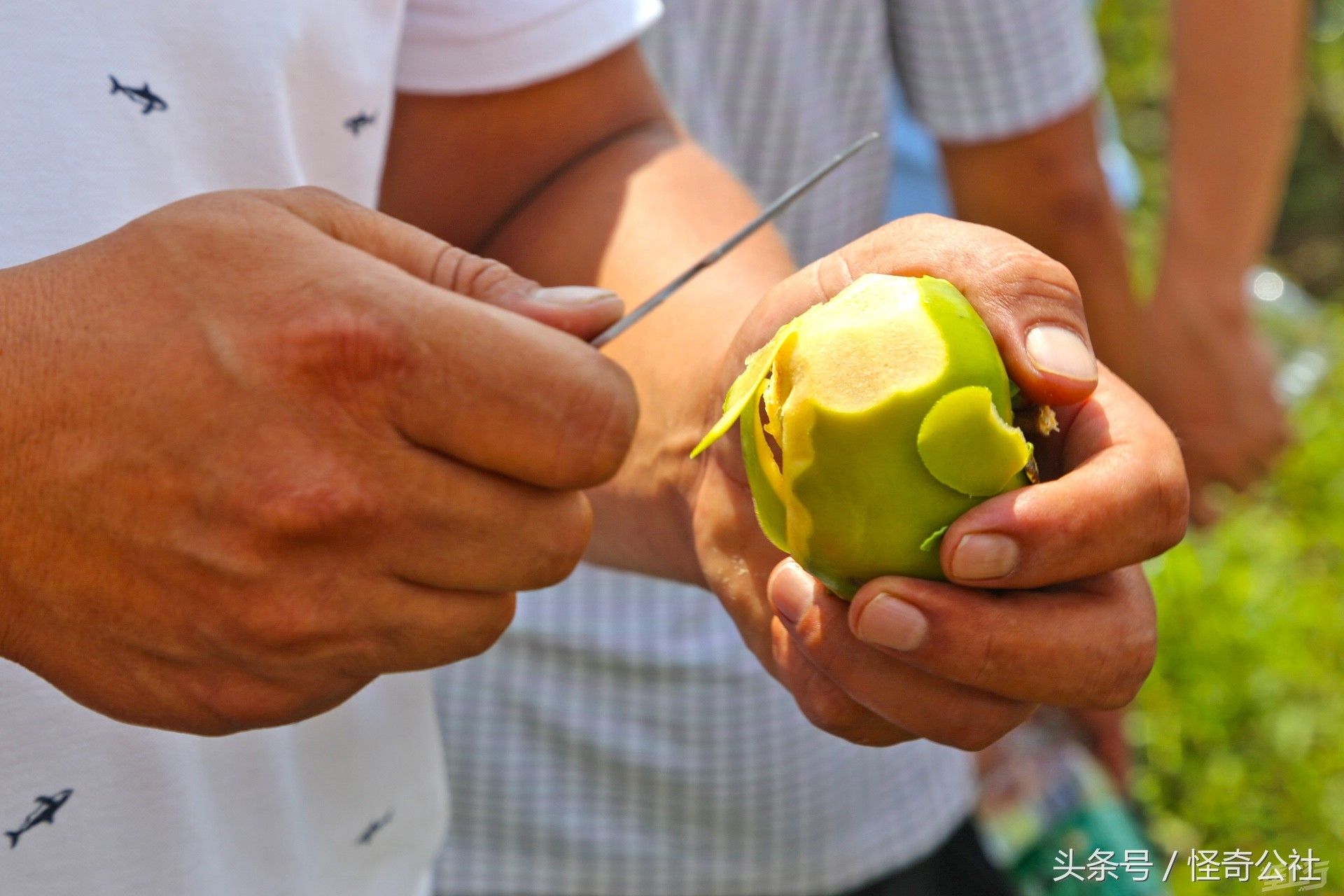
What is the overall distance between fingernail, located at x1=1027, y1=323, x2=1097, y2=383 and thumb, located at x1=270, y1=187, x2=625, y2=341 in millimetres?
273

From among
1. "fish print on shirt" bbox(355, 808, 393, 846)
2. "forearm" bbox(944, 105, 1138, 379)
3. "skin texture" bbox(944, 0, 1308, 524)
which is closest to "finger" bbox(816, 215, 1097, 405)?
"fish print on shirt" bbox(355, 808, 393, 846)

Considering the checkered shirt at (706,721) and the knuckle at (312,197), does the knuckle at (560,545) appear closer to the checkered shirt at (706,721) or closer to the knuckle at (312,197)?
the knuckle at (312,197)

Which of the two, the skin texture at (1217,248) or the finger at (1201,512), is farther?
the finger at (1201,512)

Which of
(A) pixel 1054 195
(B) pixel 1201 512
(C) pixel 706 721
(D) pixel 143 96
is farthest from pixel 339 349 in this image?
(B) pixel 1201 512

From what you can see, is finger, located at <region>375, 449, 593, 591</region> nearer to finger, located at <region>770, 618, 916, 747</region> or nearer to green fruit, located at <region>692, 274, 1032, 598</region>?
green fruit, located at <region>692, 274, 1032, 598</region>

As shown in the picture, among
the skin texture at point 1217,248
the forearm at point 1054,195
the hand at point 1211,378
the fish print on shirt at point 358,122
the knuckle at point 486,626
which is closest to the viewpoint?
the knuckle at point 486,626

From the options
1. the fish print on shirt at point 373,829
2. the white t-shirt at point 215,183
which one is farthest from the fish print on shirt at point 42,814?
the fish print on shirt at point 373,829

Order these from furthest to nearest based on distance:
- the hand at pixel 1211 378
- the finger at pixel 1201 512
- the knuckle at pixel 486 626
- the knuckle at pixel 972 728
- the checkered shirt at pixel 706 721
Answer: the finger at pixel 1201 512 → the hand at pixel 1211 378 → the checkered shirt at pixel 706 721 → the knuckle at pixel 972 728 → the knuckle at pixel 486 626

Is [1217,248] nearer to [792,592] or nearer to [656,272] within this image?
[656,272]

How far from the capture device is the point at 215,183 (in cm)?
88

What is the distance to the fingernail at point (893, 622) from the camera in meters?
0.78

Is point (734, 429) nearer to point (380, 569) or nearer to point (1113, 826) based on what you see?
point (380, 569)

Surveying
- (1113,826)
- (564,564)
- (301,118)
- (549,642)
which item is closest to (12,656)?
(564,564)

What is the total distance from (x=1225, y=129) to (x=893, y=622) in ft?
5.80
